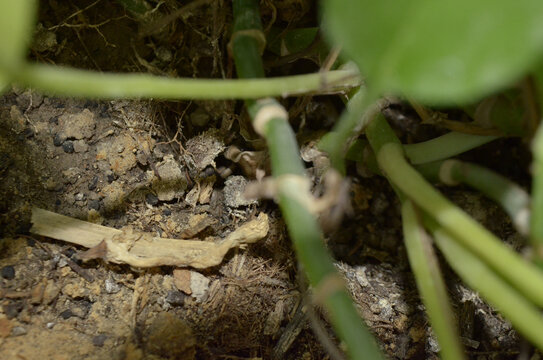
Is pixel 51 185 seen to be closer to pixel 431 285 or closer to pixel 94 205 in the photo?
pixel 94 205

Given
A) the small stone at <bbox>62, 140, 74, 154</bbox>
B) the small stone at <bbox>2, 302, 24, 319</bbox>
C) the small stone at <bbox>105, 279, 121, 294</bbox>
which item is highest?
the small stone at <bbox>62, 140, 74, 154</bbox>

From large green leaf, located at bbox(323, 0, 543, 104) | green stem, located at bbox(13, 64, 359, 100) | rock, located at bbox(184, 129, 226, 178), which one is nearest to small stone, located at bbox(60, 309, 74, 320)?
rock, located at bbox(184, 129, 226, 178)

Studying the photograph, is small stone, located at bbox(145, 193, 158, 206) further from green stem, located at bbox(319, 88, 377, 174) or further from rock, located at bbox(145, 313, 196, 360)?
green stem, located at bbox(319, 88, 377, 174)

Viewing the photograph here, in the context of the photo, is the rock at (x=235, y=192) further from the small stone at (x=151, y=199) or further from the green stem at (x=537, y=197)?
the green stem at (x=537, y=197)

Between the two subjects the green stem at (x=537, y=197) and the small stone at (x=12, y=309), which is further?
the small stone at (x=12, y=309)

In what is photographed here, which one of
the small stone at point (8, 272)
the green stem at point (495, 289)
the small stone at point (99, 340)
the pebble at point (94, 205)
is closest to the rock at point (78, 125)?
the pebble at point (94, 205)

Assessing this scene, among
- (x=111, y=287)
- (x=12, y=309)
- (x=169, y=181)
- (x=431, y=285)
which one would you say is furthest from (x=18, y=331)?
(x=431, y=285)
